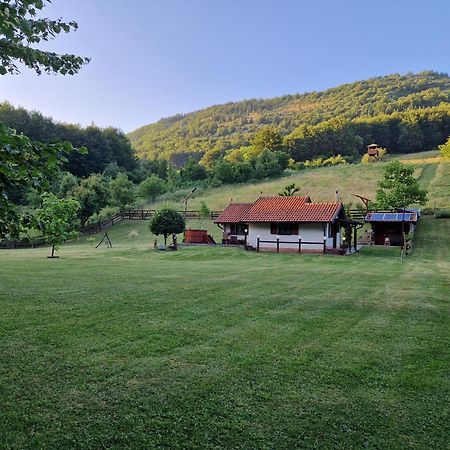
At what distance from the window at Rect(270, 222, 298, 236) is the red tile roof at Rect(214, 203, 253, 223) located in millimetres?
3823

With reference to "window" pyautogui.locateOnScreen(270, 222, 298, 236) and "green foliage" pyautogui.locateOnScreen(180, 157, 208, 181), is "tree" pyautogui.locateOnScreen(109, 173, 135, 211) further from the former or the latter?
"window" pyautogui.locateOnScreen(270, 222, 298, 236)

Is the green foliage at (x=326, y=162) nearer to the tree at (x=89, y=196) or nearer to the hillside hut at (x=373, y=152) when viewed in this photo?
the hillside hut at (x=373, y=152)

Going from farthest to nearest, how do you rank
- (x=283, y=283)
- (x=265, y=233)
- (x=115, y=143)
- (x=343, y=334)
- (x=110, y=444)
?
(x=115, y=143)
(x=265, y=233)
(x=283, y=283)
(x=343, y=334)
(x=110, y=444)

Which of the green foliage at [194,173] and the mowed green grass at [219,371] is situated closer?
the mowed green grass at [219,371]

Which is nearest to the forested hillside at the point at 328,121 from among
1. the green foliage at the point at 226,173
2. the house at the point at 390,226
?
the green foliage at the point at 226,173

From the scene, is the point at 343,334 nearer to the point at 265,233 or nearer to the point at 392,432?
the point at 392,432

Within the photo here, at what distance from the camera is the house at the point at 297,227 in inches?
1039

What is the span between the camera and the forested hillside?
3354 inches

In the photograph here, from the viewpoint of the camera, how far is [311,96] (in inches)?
5994

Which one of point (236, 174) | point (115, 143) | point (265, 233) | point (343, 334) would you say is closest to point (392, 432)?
point (343, 334)

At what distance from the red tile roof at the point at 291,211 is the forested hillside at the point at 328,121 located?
55.9m

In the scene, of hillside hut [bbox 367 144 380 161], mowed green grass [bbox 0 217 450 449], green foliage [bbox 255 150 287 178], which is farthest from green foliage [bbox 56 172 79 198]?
hillside hut [bbox 367 144 380 161]

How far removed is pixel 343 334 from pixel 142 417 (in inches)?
138

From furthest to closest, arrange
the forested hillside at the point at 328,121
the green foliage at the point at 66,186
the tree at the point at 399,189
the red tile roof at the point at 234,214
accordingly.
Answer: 1. the forested hillside at the point at 328,121
2. the green foliage at the point at 66,186
3. the tree at the point at 399,189
4. the red tile roof at the point at 234,214
